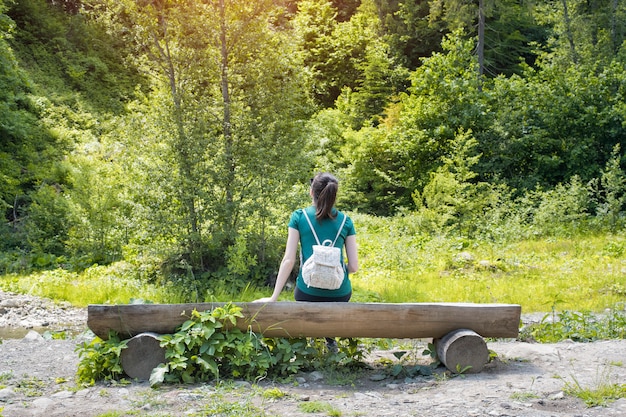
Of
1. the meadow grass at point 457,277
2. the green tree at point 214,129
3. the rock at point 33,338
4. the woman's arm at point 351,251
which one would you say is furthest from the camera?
the green tree at point 214,129

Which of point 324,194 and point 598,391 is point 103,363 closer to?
point 324,194

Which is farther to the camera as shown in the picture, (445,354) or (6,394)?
(445,354)

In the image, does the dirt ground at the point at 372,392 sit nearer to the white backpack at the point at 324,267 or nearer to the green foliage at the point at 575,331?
the green foliage at the point at 575,331

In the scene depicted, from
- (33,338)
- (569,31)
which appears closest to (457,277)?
(33,338)

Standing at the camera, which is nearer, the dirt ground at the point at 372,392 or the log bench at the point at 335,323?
the dirt ground at the point at 372,392

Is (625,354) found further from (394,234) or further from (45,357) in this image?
(394,234)

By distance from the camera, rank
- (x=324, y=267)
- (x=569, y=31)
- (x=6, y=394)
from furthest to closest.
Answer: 1. (x=569, y=31)
2. (x=324, y=267)
3. (x=6, y=394)


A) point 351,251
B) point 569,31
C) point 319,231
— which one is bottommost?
point 351,251

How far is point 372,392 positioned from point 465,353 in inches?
39.2

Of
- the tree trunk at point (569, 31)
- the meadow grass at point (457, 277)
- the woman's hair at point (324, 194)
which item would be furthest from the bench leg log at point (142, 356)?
the tree trunk at point (569, 31)

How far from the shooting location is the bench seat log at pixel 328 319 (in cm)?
585

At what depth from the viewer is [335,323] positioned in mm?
5844

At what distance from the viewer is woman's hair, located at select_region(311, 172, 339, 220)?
18.8 feet

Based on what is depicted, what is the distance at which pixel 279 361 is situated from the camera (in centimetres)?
598
